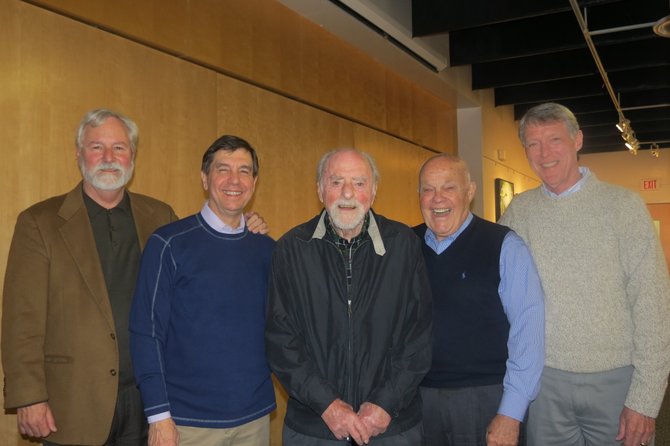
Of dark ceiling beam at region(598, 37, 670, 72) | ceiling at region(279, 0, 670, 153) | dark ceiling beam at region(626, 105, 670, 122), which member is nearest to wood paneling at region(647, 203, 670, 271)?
dark ceiling beam at region(626, 105, 670, 122)

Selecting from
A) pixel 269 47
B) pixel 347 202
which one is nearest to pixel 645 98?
pixel 269 47

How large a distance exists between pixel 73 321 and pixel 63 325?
0.04 m

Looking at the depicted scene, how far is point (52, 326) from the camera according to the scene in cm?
204

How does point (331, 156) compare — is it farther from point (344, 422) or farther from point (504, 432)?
point (504, 432)

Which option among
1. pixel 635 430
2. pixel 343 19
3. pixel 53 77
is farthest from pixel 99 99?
pixel 635 430

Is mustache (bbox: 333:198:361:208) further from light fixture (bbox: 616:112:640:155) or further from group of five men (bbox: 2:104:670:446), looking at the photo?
light fixture (bbox: 616:112:640:155)

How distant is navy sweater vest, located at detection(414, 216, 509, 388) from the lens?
6.70ft

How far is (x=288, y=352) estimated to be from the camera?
188 cm

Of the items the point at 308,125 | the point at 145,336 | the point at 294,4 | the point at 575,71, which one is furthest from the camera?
the point at 575,71

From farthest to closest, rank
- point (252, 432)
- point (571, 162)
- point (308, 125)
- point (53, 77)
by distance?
point (308, 125), point (53, 77), point (571, 162), point (252, 432)

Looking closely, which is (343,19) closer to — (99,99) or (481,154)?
(99,99)

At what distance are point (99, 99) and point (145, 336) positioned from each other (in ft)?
5.09

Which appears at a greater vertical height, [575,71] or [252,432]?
[575,71]

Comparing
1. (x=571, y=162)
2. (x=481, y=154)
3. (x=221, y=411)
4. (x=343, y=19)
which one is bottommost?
(x=221, y=411)
